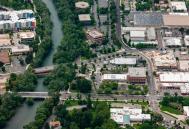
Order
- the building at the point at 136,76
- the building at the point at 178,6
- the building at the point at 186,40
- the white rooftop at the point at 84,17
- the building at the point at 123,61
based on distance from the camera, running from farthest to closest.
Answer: the building at the point at 178,6
the white rooftop at the point at 84,17
the building at the point at 186,40
the building at the point at 123,61
the building at the point at 136,76

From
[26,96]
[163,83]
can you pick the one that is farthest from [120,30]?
[26,96]

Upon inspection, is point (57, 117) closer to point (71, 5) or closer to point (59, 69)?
point (59, 69)

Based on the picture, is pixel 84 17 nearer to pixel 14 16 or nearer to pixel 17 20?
pixel 17 20

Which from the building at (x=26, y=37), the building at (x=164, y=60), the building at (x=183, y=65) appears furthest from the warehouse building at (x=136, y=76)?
the building at (x=26, y=37)

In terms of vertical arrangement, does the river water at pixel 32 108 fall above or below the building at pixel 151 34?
below

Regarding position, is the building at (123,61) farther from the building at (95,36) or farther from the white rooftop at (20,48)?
the white rooftop at (20,48)
